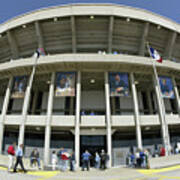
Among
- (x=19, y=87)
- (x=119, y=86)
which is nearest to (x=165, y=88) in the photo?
(x=119, y=86)

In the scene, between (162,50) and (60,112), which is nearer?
(60,112)

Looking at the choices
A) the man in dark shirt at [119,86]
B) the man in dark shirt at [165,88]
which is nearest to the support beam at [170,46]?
the man in dark shirt at [165,88]

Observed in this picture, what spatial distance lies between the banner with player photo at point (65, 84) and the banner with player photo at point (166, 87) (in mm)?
9968

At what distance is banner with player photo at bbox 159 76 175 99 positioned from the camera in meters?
13.9

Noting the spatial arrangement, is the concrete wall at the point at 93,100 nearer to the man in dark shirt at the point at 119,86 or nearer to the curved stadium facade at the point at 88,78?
the curved stadium facade at the point at 88,78

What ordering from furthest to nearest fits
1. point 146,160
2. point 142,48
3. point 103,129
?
point 142,48
point 103,129
point 146,160

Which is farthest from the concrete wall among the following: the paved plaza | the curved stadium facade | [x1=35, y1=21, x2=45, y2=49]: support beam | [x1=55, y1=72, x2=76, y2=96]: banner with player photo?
the paved plaza

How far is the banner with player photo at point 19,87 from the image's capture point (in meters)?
13.8

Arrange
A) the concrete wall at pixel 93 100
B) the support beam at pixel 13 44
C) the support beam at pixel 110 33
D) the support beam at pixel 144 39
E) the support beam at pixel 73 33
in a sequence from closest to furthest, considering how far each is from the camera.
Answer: the support beam at pixel 110 33 < the support beam at pixel 73 33 < the support beam at pixel 144 39 < the support beam at pixel 13 44 < the concrete wall at pixel 93 100

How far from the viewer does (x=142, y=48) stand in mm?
16969

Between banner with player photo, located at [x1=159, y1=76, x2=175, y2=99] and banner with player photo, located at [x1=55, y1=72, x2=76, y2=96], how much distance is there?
32.7 ft

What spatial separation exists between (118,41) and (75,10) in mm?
6841

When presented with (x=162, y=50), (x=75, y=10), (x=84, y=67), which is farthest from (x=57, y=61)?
(x=162, y=50)

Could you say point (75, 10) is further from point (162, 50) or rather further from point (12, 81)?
point (162, 50)
